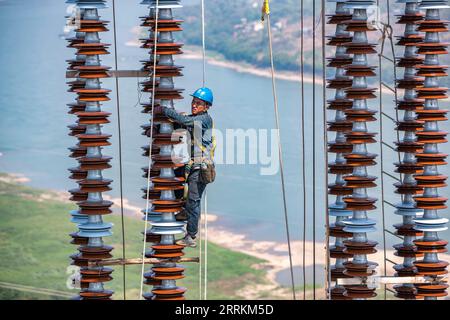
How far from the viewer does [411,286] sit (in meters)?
33.1

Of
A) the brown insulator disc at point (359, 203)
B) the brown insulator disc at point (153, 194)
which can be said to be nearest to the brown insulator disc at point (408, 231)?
the brown insulator disc at point (359, 203)

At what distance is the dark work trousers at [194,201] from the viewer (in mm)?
29891

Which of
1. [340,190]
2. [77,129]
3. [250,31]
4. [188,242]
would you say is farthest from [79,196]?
[250,31]

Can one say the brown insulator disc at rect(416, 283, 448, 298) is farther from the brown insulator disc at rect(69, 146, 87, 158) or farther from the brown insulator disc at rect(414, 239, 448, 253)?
the brown insulator disc at rect(69, 146, 87, 158)

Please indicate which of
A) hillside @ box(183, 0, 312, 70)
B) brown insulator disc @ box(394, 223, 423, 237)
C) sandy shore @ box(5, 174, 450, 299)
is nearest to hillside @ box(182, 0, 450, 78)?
hillside @ box(183, 0, 312, 70)

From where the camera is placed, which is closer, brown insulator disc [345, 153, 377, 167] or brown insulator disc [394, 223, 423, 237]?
brown insulator disc [345, 153, 377, 167]

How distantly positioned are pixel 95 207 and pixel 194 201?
1.55 m

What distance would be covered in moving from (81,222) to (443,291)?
5.67 m

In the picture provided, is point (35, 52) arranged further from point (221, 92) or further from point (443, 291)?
point (443, 291)

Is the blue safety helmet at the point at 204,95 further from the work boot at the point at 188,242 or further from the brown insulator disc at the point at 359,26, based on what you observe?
the brown insulator disc at the point at 359,26

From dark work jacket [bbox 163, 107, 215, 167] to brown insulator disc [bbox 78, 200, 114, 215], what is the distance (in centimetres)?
161

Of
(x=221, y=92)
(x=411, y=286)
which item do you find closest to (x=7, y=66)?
(x=221, y=92)

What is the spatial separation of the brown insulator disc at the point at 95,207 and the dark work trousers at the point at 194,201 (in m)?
1.24

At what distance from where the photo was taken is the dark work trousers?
29.9 m
